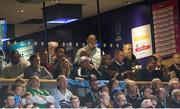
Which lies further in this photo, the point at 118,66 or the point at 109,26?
the point at 109,26

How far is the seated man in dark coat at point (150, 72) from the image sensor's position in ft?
31.0

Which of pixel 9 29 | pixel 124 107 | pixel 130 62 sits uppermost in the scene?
pixel 9 29

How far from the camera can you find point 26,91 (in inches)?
335

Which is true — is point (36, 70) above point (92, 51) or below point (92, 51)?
below

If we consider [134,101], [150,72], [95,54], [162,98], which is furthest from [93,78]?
[162,98]

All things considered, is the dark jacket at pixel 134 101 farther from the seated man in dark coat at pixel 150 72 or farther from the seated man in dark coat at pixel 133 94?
the seated man in dark coat at pixel 150 72

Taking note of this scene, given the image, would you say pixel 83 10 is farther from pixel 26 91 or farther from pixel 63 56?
pixel 26 91

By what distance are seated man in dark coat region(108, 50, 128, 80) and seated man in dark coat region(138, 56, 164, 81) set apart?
33cm

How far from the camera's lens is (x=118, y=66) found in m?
9.36

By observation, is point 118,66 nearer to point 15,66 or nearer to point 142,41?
point 142,41

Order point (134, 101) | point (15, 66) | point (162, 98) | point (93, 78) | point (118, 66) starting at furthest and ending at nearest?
point (162, 98) → point (118, 66) → point (134, 101) → point (93, 78) → point (15, 66)

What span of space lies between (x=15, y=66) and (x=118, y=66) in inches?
70.5

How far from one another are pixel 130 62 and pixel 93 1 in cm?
123

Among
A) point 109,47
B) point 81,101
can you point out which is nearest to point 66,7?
point 109,47
